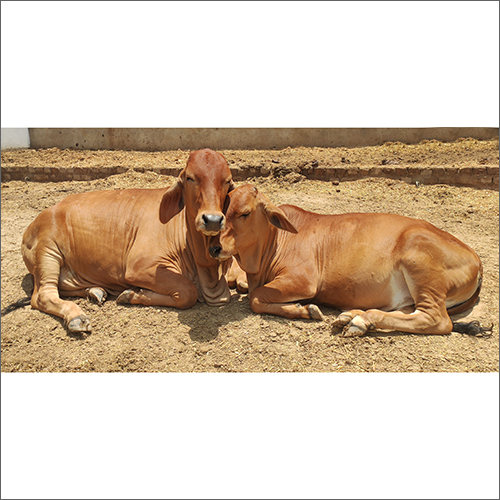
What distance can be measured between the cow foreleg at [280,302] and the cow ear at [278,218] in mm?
634

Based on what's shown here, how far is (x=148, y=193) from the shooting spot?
6.19 meters

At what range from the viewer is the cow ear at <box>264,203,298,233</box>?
5.20 meters

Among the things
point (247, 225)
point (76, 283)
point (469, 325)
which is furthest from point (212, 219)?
point (469, 325)

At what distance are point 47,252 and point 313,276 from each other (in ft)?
10.8

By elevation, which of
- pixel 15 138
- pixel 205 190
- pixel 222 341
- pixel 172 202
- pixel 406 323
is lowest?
pixel 222 341

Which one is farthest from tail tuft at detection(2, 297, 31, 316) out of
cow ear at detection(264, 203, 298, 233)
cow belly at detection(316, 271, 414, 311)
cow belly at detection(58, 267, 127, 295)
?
cow belly at detection(316, 271, 414, 311)

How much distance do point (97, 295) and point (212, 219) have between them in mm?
2012

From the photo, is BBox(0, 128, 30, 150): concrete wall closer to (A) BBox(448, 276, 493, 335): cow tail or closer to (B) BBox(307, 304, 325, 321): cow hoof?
(B) BBox(307, 304, 325, 321): cow hoof

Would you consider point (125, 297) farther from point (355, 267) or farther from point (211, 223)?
point (355, 267)

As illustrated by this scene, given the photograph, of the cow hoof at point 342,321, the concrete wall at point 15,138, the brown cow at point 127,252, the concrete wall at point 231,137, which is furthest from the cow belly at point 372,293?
the concrete wall at point 15,138

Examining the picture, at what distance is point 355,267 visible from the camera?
514cm

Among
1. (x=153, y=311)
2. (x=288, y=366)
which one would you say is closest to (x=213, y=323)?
(x=153, y=311)

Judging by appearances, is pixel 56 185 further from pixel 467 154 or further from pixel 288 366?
pixel 467 154

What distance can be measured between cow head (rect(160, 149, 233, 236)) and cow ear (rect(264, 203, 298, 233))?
1.67 feet
